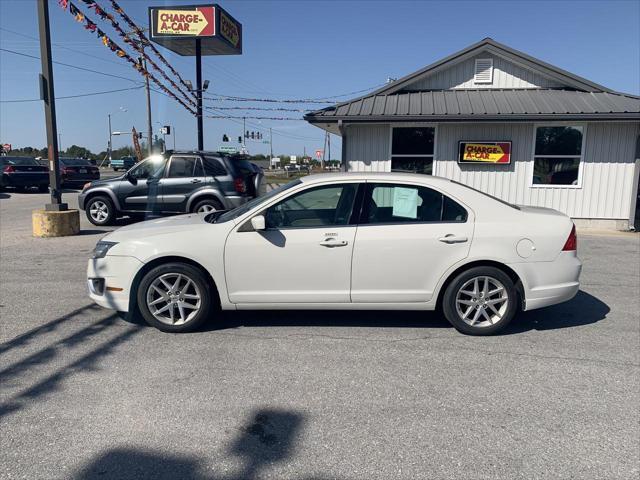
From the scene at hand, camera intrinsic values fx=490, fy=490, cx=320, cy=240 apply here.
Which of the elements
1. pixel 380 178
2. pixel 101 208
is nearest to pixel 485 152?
pixel 380 178

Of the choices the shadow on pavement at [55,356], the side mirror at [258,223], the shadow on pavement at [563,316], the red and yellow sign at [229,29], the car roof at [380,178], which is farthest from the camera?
the red and yellow sign at [229,29]

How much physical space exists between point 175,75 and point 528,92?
10059mm

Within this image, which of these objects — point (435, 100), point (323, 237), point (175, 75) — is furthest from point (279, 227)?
point (175, 75)

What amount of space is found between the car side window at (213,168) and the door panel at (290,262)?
6467 millimetres

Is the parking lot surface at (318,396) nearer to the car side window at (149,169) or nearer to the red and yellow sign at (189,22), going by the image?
the car side window at (149,169)

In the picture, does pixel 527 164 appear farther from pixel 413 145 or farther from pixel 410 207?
pixel 410 207

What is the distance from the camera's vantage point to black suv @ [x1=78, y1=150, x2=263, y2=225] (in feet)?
35.1

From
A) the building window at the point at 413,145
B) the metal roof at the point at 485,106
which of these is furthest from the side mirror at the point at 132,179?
the building window at the point at 413,145

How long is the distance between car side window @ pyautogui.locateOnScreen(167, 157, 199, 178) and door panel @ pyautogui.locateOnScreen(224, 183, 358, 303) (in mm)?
6793

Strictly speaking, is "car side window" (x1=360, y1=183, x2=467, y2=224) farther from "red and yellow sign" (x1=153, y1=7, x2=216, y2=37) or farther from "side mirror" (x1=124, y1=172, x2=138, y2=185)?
"red and yellow sign" (x1=153, y1=7, x2=216, y2=37)

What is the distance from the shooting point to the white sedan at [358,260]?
4508 mm

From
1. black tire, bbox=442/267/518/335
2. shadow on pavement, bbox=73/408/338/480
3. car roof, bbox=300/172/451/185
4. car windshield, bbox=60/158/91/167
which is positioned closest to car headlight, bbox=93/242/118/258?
car roof, bbox=300/172/451/185

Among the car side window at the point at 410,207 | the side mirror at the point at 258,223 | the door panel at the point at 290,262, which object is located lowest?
the door panel at the point at 290,262

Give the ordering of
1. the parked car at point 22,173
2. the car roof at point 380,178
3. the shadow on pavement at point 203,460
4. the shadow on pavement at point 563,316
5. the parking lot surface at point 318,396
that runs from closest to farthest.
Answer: the shadow on pavement at point 203,460, the parking lot surface at point 318,396, the car roof at point 380,178, the shadow on pavement at point 563,316, the parked car at point 22,173
